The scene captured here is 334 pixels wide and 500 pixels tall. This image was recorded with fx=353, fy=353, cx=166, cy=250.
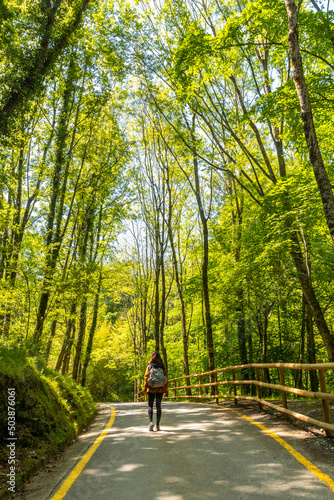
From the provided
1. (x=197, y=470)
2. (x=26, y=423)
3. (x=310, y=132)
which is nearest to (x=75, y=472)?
(x=26, y=423)

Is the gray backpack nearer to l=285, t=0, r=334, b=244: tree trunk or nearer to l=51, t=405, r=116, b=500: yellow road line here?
l=51, t=405, r=116, b=500: yellow road line

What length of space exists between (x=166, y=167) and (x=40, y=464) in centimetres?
1680

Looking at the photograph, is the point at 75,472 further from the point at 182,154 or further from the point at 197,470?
the point at 182,154

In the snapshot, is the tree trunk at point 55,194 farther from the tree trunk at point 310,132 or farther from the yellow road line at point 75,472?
the tree trunk at point 310,132

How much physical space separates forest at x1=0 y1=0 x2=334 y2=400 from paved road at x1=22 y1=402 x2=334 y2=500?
425 cm

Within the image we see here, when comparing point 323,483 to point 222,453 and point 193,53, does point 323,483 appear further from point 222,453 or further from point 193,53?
point 193,53

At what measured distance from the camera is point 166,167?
783 inches

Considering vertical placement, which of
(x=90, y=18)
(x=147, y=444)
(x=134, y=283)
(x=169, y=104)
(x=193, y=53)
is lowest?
(x=147, y=444)

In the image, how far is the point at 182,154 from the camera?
15969 mm

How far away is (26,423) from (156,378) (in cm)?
287

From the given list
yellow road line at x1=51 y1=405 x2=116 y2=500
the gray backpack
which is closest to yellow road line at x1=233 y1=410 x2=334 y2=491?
the gray backpack

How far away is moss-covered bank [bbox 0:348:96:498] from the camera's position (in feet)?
15.6

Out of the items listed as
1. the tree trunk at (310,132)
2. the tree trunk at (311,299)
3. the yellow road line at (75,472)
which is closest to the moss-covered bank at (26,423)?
the yellow road line at (75,472)

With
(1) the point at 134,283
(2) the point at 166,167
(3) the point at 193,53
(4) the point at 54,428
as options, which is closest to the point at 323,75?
(3) the point at 193,53
